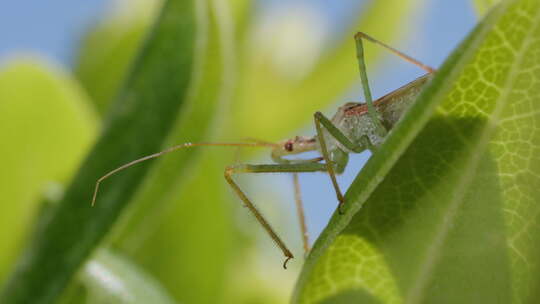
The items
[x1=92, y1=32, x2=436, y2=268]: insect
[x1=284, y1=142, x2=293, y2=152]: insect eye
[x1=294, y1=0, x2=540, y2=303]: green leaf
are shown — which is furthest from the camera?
[x1=284, y1=142, x2=293, y2=152]: insect eye

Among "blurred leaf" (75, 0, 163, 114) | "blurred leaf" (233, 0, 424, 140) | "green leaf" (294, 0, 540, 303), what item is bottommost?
"green leaf" (294, 0, 540, 303)

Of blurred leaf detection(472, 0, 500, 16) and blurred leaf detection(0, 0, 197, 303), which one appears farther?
blurred leaf detection(0, 0, 197, 303)

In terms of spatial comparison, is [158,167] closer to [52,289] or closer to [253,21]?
[52,289]

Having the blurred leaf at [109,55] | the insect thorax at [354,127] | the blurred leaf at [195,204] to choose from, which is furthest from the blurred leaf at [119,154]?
the blurred leaf at [109,55]

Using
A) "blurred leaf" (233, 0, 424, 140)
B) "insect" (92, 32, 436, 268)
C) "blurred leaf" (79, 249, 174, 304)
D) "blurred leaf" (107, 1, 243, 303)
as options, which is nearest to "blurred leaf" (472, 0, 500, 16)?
"insect" (92, 32, 436, 268)

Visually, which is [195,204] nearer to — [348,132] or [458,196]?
[348,132]

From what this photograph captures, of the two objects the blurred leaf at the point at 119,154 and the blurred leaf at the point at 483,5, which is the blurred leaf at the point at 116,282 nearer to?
the blurred leaf at the point at 119,154

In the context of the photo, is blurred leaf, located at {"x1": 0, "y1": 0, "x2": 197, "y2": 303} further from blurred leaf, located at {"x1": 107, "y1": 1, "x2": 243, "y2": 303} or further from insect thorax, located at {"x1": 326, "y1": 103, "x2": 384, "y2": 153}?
insect thorax, located at {"x1": 326, "y1": 103, "x2": 384, "y2": 153}

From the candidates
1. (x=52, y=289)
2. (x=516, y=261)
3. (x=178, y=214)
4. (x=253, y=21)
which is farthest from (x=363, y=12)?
(x=516, y=261)
